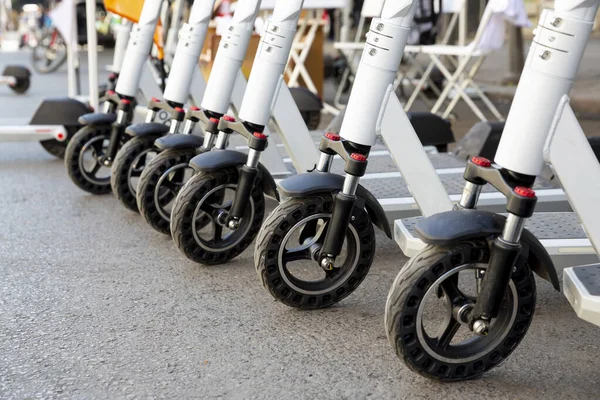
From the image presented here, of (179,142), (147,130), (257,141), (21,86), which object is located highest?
(257,141)

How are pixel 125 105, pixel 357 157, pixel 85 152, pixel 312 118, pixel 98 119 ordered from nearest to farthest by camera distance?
pixel 357 157 < pixel 125 105 < pixel 98 119 < pixel 85 152 < pixel 312 118

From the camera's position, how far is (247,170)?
11.3 feet

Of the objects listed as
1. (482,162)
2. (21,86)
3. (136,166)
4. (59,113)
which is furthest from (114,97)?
(21,86)

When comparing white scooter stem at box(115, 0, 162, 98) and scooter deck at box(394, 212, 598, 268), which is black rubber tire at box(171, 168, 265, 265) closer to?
scooter deck at box(394, 212, 598, 268)

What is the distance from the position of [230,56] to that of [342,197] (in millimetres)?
1235

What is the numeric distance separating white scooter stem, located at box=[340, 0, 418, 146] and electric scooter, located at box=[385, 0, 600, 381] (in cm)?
54

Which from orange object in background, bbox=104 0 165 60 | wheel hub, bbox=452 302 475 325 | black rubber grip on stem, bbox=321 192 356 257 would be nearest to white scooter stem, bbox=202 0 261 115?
black rubber grip on stem, bbox=321 192 356 257

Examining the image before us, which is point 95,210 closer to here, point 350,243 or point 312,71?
point 350,243

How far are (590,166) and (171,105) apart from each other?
2446 millimetres

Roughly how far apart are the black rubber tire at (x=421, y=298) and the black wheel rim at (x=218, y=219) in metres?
1.29

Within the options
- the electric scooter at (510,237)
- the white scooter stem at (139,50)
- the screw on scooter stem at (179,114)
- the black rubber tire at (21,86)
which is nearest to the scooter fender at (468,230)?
the electric scooter at (510,237)

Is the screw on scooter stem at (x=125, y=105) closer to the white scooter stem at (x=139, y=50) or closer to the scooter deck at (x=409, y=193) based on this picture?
the white scooter stem at (x=139, y=50)

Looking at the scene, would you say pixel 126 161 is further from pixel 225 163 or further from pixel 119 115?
pixel 225 163

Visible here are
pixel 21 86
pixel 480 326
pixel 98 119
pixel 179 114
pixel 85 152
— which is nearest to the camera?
pixel 480 326
